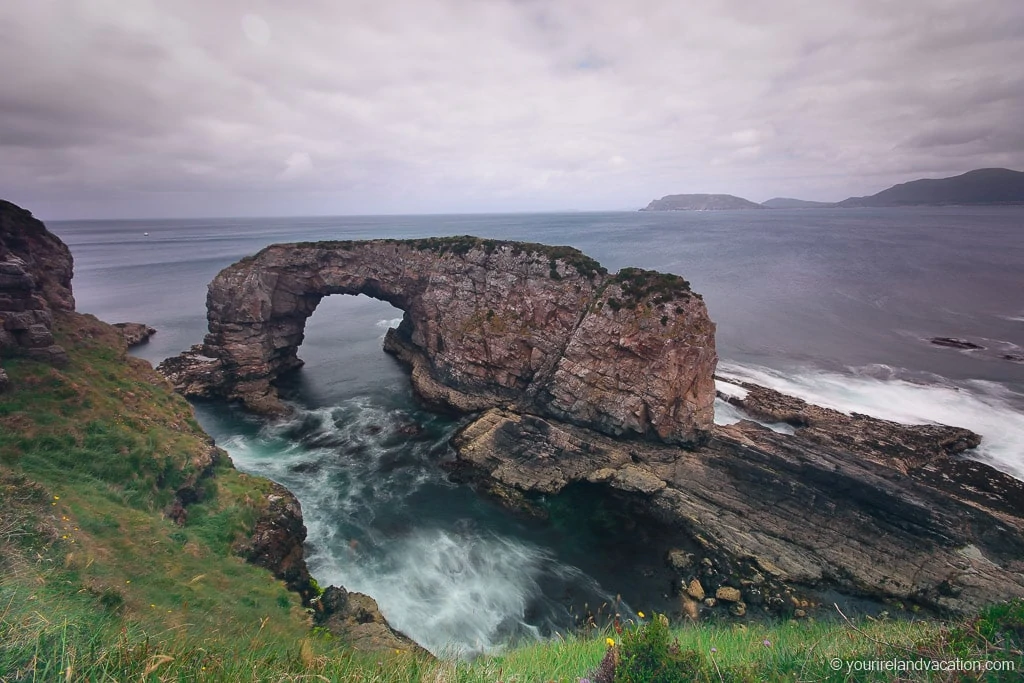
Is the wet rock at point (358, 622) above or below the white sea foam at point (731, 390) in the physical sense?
below

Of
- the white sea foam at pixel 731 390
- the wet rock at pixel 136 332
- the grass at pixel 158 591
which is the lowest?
the white sea foam at pixel 731 390

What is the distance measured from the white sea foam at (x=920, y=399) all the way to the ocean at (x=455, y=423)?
0.19 meters

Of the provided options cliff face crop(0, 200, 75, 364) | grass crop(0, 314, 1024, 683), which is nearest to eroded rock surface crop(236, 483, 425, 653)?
grass crop(0, 314, 1024, 683)

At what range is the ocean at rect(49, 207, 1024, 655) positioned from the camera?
21.8 m

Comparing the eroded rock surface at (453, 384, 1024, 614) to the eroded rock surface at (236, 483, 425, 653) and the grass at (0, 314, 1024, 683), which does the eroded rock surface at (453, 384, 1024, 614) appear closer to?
the grass at (0, 314, 1024, 683)

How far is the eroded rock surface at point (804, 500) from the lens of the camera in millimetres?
21250

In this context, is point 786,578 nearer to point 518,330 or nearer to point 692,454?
point 692,454

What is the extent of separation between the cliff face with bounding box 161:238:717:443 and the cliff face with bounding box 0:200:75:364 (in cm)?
1292

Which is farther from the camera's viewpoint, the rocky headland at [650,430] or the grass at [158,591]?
the rocky headland at [650,430]

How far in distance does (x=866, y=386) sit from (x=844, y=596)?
2892cm

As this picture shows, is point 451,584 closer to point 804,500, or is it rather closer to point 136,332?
point 804,500

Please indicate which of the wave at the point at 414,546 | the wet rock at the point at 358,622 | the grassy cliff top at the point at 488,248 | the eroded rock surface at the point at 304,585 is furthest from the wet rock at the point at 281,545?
the grassy cliff top at the point at 488,248

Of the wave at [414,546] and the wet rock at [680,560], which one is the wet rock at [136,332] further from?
the wet rock at [680,560]

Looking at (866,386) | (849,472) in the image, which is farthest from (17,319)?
(866,386)
